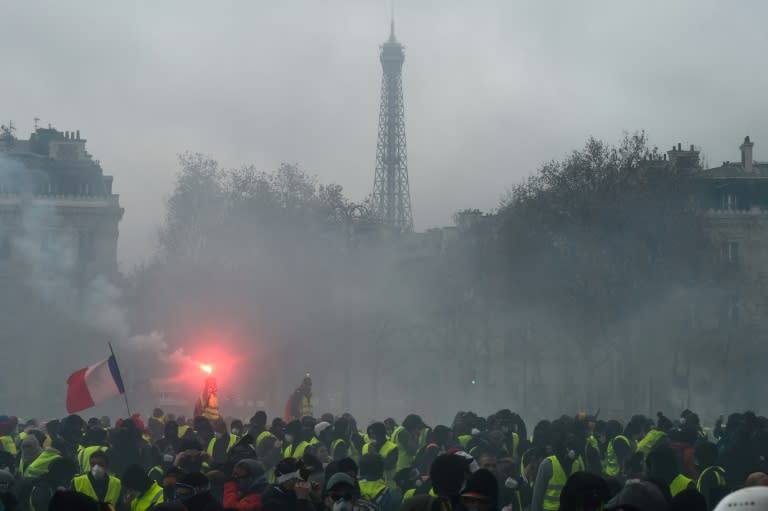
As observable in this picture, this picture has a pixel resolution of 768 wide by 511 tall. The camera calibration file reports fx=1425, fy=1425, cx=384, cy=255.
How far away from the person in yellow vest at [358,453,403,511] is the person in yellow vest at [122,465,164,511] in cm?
177

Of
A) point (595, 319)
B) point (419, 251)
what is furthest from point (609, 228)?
point (419, 251)

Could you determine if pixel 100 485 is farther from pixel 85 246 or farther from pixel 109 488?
pixel 85 246

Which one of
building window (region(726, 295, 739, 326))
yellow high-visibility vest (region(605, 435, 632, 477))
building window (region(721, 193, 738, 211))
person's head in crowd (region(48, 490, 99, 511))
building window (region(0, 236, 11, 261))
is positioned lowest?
yellow high-visibility vest (region(605, 435, 632, 477))

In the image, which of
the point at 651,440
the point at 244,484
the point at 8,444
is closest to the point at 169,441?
the point at 8,444

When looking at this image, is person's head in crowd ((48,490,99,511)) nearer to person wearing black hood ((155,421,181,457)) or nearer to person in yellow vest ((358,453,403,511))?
person in yellow vest ((358,453,403,511))

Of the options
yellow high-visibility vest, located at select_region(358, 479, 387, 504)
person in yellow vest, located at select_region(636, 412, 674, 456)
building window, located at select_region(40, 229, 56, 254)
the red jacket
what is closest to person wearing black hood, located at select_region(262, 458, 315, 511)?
the red jacket

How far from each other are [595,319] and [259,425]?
104 ft

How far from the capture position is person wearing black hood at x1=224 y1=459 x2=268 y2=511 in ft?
37.3

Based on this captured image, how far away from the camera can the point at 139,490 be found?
12172 mm

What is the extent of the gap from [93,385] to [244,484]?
13951 millimetres

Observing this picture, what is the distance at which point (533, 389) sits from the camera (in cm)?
5997

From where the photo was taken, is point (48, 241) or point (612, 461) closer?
point (612, 461)

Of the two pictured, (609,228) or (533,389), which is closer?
(609,228)

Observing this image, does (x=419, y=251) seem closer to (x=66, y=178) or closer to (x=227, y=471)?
(x=66, y=178)
